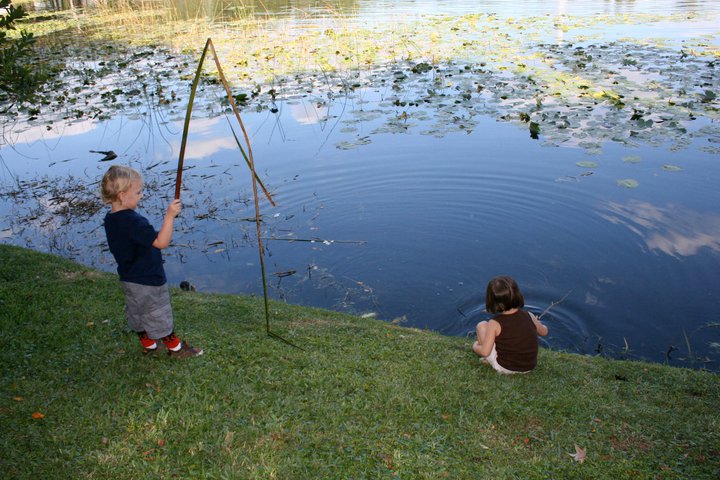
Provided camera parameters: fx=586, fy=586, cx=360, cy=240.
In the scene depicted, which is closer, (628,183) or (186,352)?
(186,352)

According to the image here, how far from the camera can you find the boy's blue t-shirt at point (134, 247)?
369 cm

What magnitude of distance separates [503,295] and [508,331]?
0.28 m

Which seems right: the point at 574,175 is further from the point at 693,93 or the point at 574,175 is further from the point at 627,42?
the point at 627,42

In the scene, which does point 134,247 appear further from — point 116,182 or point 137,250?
point 116,182

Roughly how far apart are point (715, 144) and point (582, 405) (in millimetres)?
8342

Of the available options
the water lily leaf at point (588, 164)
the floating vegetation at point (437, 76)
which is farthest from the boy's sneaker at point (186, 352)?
the water lily leaf at point (588, 164)

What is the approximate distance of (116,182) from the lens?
3635mm

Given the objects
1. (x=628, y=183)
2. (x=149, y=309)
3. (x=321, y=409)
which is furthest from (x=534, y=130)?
(x=149, y=309)

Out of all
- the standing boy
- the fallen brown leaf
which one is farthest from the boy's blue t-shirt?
the fallen brown leaf

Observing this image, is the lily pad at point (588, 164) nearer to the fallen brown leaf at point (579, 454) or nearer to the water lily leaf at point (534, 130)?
the water lily leaf at point (534, 130)

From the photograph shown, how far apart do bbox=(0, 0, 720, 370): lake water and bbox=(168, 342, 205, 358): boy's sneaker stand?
274 cm

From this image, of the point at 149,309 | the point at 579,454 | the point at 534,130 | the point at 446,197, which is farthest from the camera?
the point at 534,130

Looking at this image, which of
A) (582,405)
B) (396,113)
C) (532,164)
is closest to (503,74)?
(396,113)

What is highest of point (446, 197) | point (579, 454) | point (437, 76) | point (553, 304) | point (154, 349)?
point (437, 76)
